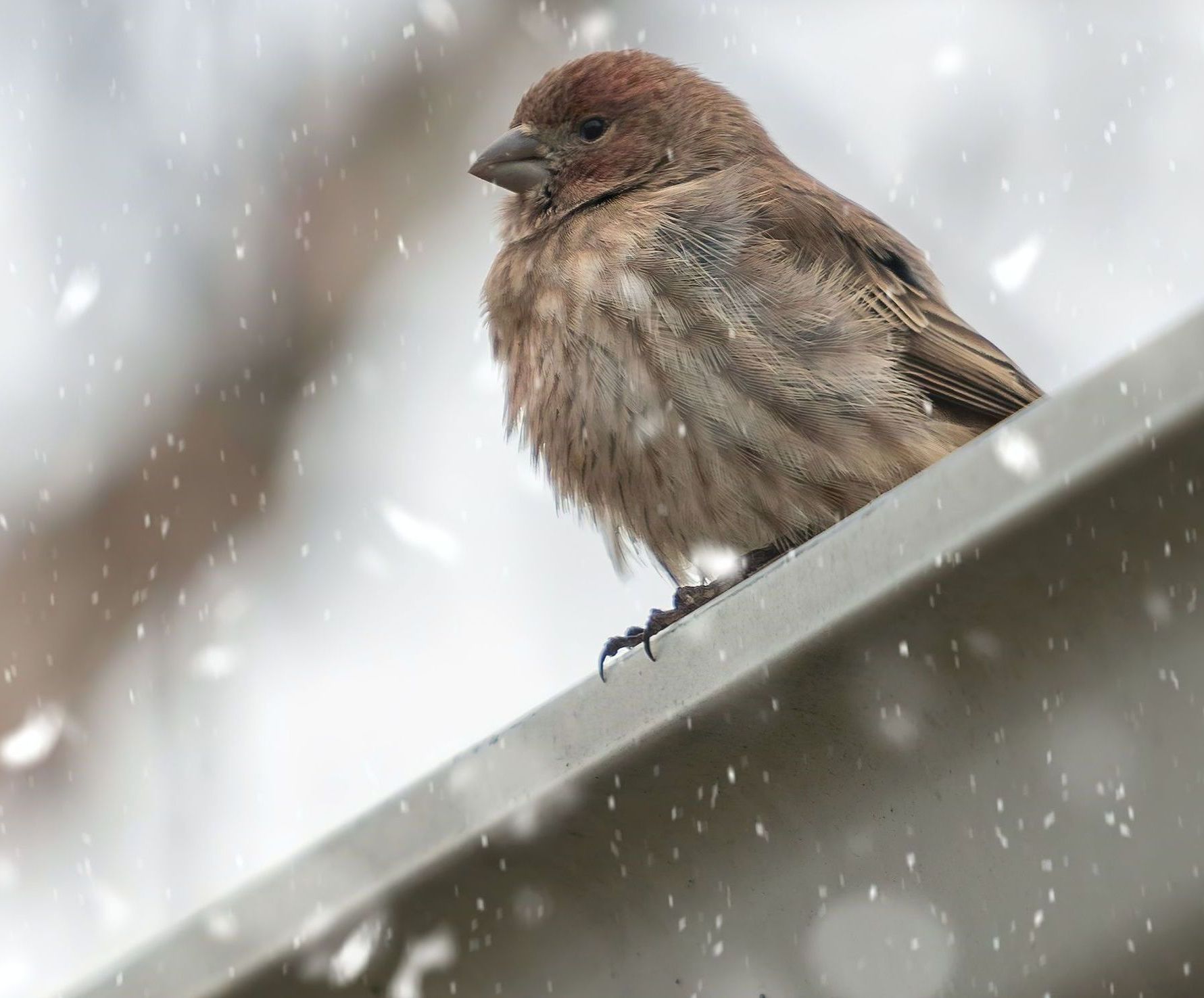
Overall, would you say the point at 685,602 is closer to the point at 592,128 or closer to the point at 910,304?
the point at 910,304

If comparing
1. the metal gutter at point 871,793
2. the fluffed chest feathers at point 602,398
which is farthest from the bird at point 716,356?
the metal gutter at point 871,793

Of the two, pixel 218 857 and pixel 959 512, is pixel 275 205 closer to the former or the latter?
pixel 218 857

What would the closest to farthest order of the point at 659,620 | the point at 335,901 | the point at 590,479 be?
the point at 335,901 → the point at 659,620 → the point at 590,479

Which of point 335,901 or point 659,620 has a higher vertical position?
point 335,901

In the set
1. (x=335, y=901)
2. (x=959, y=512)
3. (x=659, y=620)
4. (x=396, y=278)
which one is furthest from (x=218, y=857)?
(x=959, y=512)

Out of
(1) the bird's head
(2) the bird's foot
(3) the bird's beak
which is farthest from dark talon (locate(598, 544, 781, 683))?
(3) the bird's beak

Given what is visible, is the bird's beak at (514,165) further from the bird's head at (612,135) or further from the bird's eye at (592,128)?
the bird's eye at (592,128)

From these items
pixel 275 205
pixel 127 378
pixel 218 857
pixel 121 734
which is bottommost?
pixel 218 857
